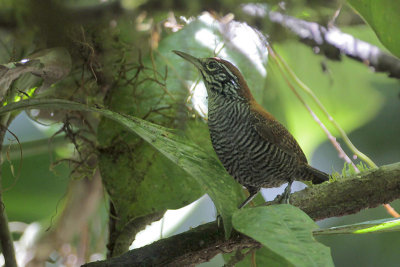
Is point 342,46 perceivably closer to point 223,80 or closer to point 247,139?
point 223,80

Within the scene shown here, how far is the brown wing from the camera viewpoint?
2064mm

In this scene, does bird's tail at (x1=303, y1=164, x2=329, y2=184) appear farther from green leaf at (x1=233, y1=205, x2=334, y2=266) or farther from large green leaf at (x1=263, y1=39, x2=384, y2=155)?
green leaf at (x1=233, y1=205, x2=334, y2=266)

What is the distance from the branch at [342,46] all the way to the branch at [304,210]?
884 millimetres

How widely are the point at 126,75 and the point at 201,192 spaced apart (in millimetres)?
687

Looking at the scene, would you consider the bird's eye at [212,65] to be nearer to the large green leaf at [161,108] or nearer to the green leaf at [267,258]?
the large green leaf at [161,108]

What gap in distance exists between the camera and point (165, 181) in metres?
2.21

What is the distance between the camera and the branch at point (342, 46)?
251 centimetres

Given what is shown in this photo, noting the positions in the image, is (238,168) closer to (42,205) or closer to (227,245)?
(227,245)

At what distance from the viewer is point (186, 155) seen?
1.61 m

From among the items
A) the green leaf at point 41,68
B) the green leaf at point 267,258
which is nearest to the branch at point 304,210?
the green leaf at point 267,258

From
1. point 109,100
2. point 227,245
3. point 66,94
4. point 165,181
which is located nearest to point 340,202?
point 227,245

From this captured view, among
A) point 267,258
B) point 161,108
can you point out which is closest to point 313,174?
point 267,258

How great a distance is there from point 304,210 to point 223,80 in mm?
688

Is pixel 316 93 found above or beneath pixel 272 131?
beneath
